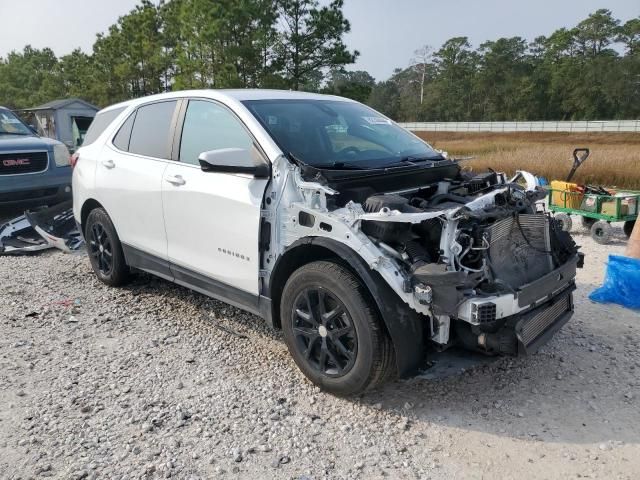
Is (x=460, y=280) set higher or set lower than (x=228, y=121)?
lower

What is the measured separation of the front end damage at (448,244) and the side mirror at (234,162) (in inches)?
4.8

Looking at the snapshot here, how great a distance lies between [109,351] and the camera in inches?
172

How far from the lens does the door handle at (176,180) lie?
4340 millimetres

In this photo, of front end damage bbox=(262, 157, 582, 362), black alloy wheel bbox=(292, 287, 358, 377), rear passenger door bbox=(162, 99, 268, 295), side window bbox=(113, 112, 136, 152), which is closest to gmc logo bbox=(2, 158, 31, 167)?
side window bbox=(113, 112, 136, 152)

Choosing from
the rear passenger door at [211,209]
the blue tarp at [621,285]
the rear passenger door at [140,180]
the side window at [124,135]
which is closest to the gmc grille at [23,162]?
the rear passenger door at [140,180]

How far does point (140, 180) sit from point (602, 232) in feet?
21.5

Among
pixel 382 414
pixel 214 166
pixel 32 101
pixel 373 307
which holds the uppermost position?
pixel 32 101

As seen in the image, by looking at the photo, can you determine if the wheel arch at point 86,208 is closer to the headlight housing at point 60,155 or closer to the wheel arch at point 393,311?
the wheel arch at point 393,311

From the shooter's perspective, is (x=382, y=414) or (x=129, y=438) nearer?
(x=129, y=438)

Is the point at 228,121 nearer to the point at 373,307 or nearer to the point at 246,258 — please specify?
the point at 246,258

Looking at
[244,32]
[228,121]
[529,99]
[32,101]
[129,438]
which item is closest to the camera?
[129,438]

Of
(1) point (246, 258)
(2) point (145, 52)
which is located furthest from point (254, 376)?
(2) point (145, 52)

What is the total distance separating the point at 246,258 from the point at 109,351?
1428mm

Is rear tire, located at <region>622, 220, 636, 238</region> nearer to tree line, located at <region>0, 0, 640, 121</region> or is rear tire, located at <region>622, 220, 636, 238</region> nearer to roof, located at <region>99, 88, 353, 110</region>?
roof, located at <region>99, 88, 353, 110</region>
